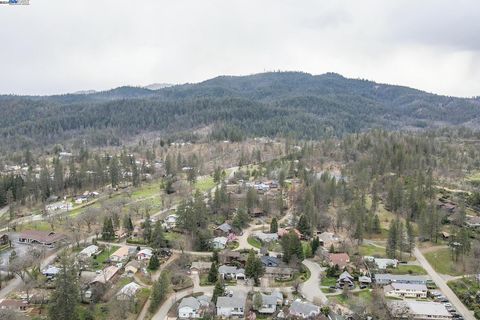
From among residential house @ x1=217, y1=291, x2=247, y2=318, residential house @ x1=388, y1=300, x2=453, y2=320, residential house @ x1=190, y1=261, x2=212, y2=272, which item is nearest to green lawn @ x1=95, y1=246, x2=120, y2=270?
residential house @ x1=190, y1=261, x2=212, y2=272

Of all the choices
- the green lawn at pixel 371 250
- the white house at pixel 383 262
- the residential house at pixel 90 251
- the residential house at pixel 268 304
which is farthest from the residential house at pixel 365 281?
the residential house at pixel 90 251

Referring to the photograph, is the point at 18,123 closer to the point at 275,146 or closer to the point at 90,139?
the point at 90,139

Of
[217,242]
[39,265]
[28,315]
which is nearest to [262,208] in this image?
[217,242]

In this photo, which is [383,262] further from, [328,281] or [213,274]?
[213,274]

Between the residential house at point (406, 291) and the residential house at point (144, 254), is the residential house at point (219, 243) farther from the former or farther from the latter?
the residential house at point (406, 291)

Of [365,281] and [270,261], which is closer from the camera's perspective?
[365,281]

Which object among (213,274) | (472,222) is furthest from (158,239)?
(472,222)
